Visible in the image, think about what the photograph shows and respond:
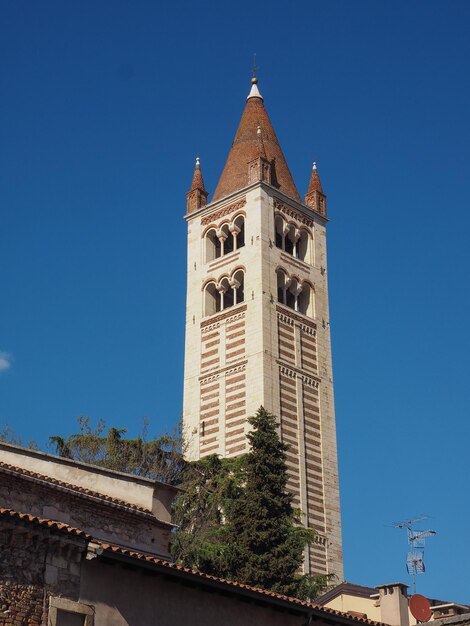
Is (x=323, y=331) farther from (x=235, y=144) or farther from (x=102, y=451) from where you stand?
(x=102, y=451)

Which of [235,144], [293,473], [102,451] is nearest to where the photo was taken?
[102,451]

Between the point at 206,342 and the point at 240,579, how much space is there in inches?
934

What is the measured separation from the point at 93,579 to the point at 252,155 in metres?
39.3

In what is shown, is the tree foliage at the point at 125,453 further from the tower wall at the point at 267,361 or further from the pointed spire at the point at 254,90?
the pointed spire at the point at 254,90

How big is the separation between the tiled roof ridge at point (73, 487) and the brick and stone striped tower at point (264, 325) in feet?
74.2

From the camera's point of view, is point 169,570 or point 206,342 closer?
point 169,570

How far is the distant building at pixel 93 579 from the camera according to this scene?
14875mm

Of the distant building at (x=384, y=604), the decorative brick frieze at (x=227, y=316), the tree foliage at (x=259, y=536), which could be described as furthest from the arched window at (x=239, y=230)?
the distant building at (x=384, y=604)

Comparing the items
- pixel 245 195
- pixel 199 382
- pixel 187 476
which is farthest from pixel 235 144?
pixel 187 476

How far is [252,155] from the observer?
53.1 meters

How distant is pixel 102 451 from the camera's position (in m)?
35.8

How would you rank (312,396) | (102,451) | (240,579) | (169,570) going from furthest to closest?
1. (312,396)
2. (102,451)
3. (240,579)
4. (169,570)

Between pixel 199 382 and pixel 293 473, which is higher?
pixel 199 382

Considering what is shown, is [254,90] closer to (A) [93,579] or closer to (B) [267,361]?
(B) [267,361]
